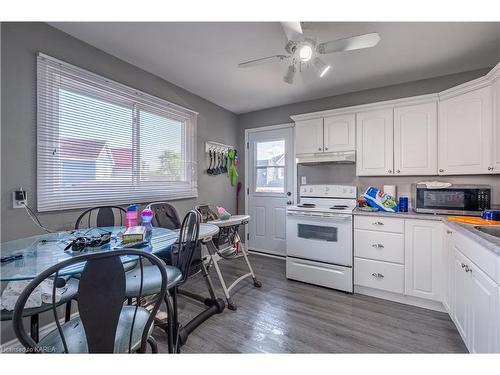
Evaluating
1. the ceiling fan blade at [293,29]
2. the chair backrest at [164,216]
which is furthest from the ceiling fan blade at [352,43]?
the chair backrest at [164,216]

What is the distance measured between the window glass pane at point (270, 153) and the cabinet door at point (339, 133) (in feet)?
2.94

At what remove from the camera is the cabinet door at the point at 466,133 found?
2059 mm

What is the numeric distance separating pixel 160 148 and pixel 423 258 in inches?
124

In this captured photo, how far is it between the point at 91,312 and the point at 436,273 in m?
2.77

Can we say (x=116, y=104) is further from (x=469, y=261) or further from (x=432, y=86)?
(x=432, y=86)

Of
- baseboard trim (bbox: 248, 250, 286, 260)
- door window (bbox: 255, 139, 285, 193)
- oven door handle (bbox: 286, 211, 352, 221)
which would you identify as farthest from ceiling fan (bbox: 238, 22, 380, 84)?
baseboard trim (bbox: 248, 250, 286, 260)

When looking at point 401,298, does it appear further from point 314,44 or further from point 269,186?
point 314,44

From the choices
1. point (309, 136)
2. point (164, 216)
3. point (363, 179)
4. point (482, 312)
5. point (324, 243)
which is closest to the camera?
point (482, 312)

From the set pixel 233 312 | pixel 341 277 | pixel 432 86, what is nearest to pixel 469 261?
pixel 341 277

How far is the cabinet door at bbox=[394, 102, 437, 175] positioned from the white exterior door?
1.51 metres

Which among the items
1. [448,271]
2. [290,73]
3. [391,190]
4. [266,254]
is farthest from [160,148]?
[448,271]

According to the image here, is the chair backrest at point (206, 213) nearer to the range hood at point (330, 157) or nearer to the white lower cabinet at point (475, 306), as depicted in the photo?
the range hood at point (330, 157)

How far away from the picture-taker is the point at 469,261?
152 cm

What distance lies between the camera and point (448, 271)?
1.99 meters
